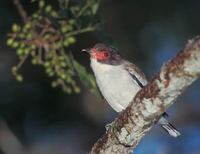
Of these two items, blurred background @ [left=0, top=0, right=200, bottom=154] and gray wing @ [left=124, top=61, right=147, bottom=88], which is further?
blurred background @ [left=0, top=0, right=200, bottom=154]

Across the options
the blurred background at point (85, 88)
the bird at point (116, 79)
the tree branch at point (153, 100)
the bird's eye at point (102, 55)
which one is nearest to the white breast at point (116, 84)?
the bird at point (116, 79)

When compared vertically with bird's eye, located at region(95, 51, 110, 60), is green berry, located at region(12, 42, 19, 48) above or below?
above

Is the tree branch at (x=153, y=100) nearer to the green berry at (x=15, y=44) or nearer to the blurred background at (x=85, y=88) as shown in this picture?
the green berry at (x=15, y=44)

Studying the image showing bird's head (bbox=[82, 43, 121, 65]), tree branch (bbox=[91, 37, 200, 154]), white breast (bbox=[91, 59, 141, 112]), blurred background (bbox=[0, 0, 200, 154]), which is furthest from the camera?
blurred background (bbox=[0, 0, 200, 154])

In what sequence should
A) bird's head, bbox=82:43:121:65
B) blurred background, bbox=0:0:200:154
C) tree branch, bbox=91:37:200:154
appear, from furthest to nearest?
blurred background, bbox=0:0:200:154, bird's head, bbox=82:43:121:65, tree branch, bbox=91:37:200:154

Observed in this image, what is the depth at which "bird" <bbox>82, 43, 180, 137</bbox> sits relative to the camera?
522 centimetres

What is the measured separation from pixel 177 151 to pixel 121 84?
10.4ft

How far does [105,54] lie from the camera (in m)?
5.50

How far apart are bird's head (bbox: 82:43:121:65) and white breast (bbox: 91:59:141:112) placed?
0.07m

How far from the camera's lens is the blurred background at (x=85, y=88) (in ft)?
25.7

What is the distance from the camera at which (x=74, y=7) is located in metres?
5.32

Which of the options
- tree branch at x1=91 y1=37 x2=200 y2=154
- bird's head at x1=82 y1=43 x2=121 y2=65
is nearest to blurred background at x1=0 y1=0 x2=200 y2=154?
bird's head at x1=82 y1=43 x2=121 y2=65

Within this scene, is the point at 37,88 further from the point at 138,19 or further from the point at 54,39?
the point at 54,39

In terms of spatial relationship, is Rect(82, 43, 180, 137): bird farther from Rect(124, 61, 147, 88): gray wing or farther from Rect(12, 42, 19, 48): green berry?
Rect(12, 42, 19, 48): green berry
